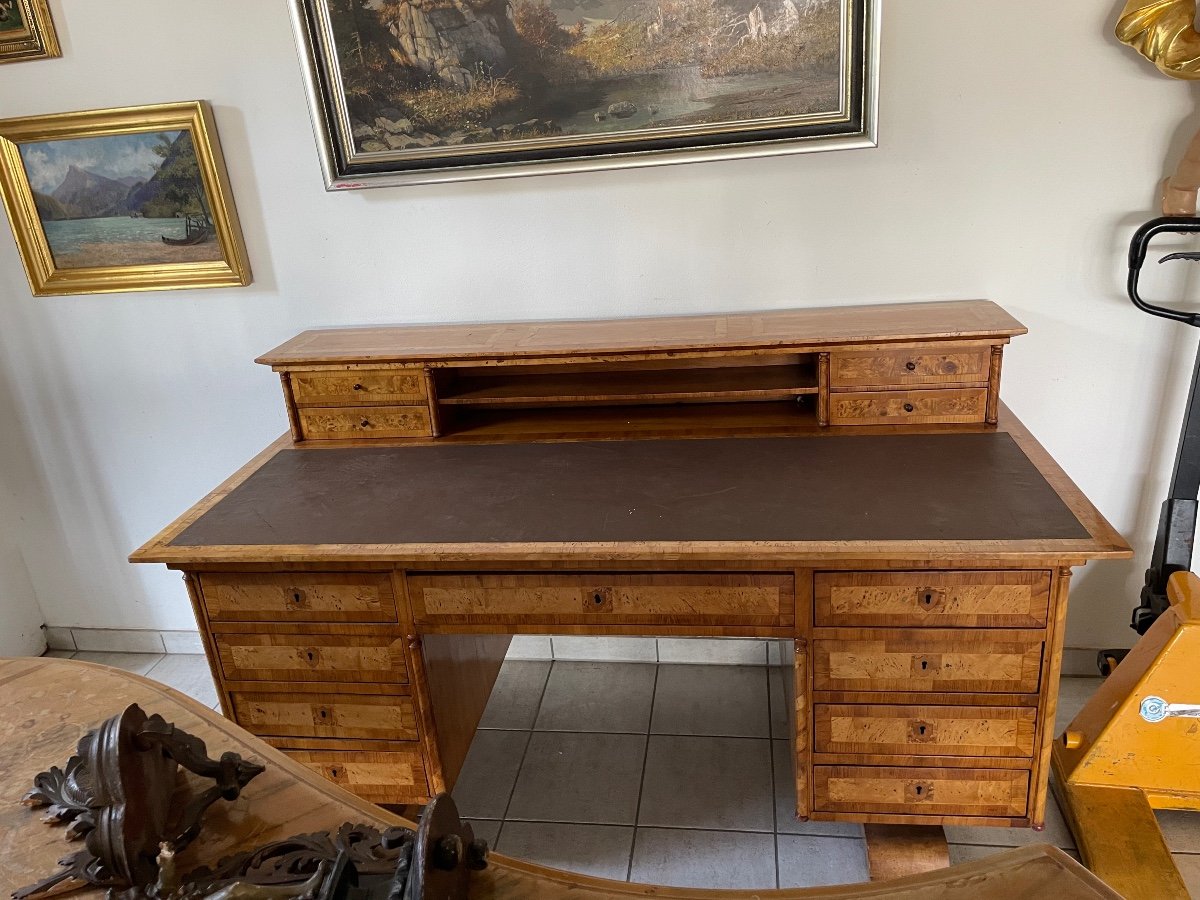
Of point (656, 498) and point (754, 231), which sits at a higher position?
point (754, 231)

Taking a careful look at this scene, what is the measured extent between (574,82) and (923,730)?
1682mm

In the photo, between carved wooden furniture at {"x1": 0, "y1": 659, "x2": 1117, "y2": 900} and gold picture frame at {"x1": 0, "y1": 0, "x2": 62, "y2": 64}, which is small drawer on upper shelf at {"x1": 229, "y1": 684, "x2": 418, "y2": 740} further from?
gold picture frame at {"x1": 0, "y1": 0, "x2": 62, "y2": 64}

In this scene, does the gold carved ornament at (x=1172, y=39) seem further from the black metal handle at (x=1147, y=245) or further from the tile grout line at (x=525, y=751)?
the tile grout line at (x=525, y=751)

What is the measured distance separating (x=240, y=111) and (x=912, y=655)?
214cm

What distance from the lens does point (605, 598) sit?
5.61ft

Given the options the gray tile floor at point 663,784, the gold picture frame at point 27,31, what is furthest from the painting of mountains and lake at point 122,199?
the gray tile floor at point 663,784

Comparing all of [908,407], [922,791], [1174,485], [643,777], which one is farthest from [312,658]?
[1174,485]

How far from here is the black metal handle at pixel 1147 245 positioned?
1.92 meters

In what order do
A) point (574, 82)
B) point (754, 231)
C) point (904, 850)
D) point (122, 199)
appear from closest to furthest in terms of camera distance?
point (904, 850)
point (574, 82)
point (754, 231)
point (122, 199)

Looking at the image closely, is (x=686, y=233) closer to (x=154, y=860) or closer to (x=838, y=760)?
(x=838, y=760)

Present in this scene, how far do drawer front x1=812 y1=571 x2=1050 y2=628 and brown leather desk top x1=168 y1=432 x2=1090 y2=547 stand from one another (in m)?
0.10

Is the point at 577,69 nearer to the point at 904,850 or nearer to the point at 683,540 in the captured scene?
the point at 683,540

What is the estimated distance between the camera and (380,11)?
2.14 meters

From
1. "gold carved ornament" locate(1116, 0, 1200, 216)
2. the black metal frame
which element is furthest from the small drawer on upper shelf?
"gold carved ornament" locate(1116, 0, 1200, 216)
